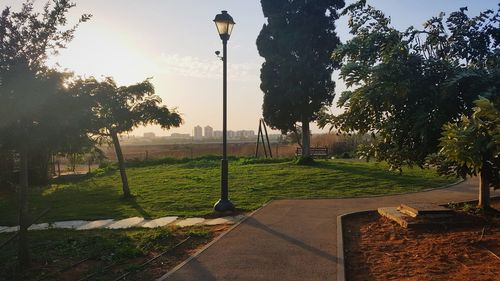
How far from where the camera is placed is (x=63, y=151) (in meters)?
8.23

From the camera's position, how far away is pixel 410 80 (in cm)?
838

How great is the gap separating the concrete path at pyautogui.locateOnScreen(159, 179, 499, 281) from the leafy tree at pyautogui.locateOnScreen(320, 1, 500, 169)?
6.57 feet

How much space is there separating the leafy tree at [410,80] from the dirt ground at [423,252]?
149cm

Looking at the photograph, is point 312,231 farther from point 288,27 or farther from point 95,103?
point 288,27

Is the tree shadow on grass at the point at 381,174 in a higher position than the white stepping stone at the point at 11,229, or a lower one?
higher

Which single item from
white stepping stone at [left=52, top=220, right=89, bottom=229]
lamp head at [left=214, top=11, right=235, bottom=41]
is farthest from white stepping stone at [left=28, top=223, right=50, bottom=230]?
lamp head at [left=214, top=11, right=235, bottom=41]

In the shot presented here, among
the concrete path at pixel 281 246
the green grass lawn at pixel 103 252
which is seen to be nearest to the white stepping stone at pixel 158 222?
the green grass lawn at pixel 103 252

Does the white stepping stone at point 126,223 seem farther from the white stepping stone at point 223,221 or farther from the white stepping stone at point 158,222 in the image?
the white stepping stone at point 223,221

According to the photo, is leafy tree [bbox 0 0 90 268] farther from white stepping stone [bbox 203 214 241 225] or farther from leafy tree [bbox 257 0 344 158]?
leafy tree [bbox 257 0 344 158]

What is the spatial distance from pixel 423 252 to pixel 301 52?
1728cm

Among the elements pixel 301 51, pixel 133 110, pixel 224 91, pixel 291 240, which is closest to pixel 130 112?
pixel 133 110

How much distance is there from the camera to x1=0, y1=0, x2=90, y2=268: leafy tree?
274 inches

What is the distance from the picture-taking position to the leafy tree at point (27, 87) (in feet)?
22.9

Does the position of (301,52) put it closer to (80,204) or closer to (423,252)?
(80,204)
